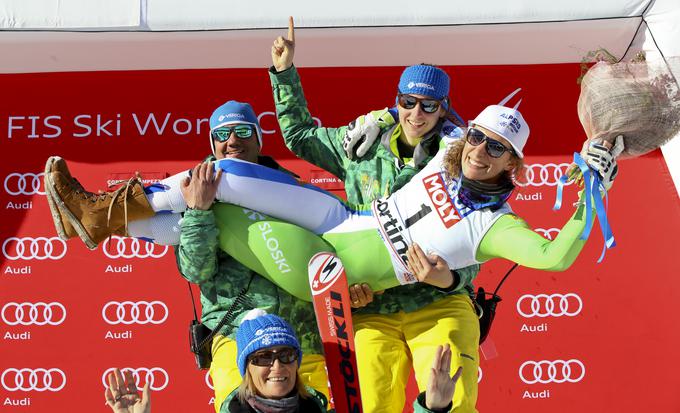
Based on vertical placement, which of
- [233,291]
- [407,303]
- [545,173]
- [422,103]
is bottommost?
[407,303]

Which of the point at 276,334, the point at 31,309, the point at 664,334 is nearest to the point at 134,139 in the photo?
the point at 31,309

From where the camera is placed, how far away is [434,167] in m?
3.75

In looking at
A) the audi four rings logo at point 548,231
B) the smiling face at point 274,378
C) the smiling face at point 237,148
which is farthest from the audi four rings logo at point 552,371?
the smiling face at point 274,378

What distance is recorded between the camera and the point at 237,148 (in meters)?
3.95

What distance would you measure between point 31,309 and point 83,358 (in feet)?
1.11

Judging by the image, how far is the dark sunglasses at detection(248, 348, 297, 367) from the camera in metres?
3.46

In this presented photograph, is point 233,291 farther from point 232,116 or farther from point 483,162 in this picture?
point 483,162

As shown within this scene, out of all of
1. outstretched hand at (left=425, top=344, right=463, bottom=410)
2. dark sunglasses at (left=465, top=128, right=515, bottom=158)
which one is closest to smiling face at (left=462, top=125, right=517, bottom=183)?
dark sunglasses at (left=465, top=128, right=515, bottom=158)

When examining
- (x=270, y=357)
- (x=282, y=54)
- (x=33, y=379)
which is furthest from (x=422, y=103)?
(x=33, y=379)

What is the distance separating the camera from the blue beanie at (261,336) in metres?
3.46

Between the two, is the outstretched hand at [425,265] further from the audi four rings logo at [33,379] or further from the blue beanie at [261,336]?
the audi four rings logo at [33,379]

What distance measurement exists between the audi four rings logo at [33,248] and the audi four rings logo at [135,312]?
35 cm

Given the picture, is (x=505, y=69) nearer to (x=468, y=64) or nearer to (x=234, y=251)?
(x=468, y=64)

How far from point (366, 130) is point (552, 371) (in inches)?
73.3
